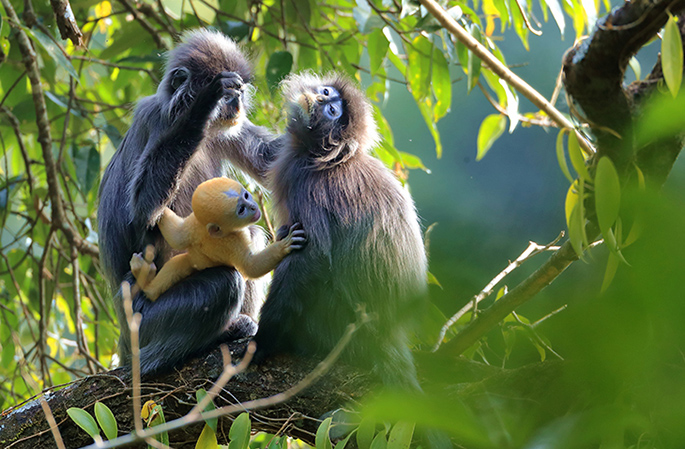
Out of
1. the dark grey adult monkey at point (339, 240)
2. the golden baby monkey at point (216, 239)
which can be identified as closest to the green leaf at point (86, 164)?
the golden baby monkey at point (216, 239)

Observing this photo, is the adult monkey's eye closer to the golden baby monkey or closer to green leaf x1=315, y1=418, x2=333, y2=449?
the golden baby monkey

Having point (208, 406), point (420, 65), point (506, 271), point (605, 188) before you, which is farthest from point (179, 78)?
point (506, 271)

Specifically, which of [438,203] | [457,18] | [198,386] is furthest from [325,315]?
[438,203]

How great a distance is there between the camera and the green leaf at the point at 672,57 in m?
0.53

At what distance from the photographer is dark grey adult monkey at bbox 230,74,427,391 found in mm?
1813

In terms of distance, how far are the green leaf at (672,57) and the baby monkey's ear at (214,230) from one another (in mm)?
1518

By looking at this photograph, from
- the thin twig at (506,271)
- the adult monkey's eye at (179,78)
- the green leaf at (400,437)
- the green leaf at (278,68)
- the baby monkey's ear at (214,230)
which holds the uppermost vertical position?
the adult monkey's eye at (179,78)

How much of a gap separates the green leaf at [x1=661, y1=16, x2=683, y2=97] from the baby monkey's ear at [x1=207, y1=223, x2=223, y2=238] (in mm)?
1518

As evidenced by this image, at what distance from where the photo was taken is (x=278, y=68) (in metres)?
2.63

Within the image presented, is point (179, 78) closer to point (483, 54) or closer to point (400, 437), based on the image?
point (483, 54)

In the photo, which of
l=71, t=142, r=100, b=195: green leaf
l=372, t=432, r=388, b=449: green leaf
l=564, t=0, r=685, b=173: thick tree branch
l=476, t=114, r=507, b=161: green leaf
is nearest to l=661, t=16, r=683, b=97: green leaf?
l=564, t=0, r=685, b=173: thick tree branch

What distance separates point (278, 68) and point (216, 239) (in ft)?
3.31

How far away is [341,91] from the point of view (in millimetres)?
2105

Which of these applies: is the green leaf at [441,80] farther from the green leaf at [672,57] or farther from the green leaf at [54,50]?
the green leaf at [672,57]
